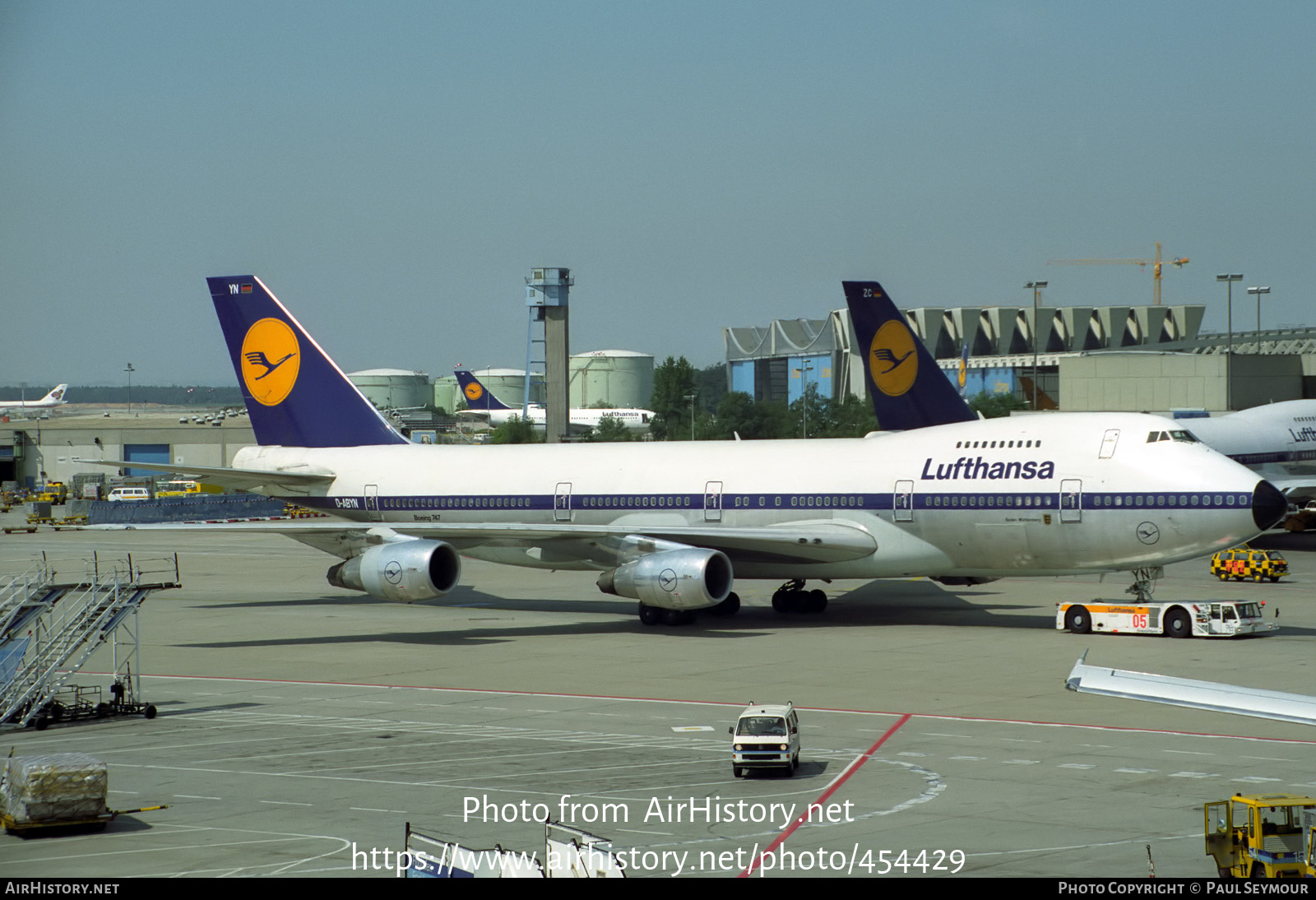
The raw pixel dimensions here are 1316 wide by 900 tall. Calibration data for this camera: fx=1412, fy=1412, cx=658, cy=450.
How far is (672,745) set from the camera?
77.7 feet

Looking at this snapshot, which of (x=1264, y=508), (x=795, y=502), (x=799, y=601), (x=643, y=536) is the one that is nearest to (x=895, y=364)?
(x=799, y=601)

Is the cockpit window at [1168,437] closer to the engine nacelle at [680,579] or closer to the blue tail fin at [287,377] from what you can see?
the engine nacelle at [680,579]

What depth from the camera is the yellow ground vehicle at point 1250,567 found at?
168 ft

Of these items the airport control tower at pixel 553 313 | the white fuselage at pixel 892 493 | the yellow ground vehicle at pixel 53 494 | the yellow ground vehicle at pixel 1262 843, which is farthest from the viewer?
the airport control tower at pixel 553 313

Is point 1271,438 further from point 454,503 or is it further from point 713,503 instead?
point 454,503

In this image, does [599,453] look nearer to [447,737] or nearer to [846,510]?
[846,510]

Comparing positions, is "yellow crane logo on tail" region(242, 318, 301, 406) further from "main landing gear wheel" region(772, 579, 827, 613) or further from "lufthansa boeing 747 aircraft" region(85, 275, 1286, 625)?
"main landing gear wheel" region(772, 579, 827, 613)

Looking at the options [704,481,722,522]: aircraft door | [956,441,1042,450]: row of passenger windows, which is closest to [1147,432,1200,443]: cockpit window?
[956,441,1042,450]: row of passenger windows

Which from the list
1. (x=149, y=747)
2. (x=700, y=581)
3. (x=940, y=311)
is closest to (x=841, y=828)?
(x=149, y=747)

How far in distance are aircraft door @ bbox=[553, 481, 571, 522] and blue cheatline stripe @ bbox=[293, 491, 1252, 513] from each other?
0.08 meters

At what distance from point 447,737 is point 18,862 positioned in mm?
8639

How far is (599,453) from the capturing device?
44812 millimetres

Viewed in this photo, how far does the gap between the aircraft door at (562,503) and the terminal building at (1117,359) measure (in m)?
16.4

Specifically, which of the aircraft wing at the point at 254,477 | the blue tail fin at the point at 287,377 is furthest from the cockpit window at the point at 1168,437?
the aircraft wing at the point at 254,477
